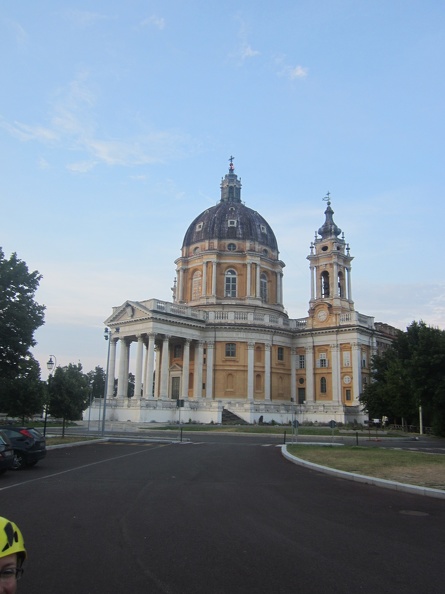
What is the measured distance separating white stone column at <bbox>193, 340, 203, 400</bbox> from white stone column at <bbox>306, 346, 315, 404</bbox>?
532 inches

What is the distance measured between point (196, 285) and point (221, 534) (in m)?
63.8

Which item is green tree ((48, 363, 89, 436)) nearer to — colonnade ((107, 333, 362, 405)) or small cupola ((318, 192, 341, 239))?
colonnade ((107, 333, 362, 405))

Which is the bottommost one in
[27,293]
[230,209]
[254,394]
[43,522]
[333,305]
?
[43,522]

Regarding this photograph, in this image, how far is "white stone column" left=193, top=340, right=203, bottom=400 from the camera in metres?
63.3

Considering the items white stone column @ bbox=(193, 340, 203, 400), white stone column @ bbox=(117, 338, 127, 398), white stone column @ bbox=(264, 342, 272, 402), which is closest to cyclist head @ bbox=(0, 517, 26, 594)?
white stone column @ bbox=(117, 338, 127, 398)

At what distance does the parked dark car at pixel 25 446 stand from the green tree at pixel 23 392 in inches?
458

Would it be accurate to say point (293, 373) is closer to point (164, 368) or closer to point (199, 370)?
point (199, 370)

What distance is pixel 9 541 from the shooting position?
104 inches

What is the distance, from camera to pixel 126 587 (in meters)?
5.68

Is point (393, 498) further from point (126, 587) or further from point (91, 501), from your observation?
point (126, 587)

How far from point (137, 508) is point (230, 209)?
6673 centimetres

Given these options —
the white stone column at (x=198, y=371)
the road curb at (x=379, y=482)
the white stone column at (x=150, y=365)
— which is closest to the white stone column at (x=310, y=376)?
Answer: the white stone column at (x=198, y=371)

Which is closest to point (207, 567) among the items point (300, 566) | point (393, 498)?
point (300, 566)

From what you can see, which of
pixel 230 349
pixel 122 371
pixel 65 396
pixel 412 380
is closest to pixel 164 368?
pixel 122 371
